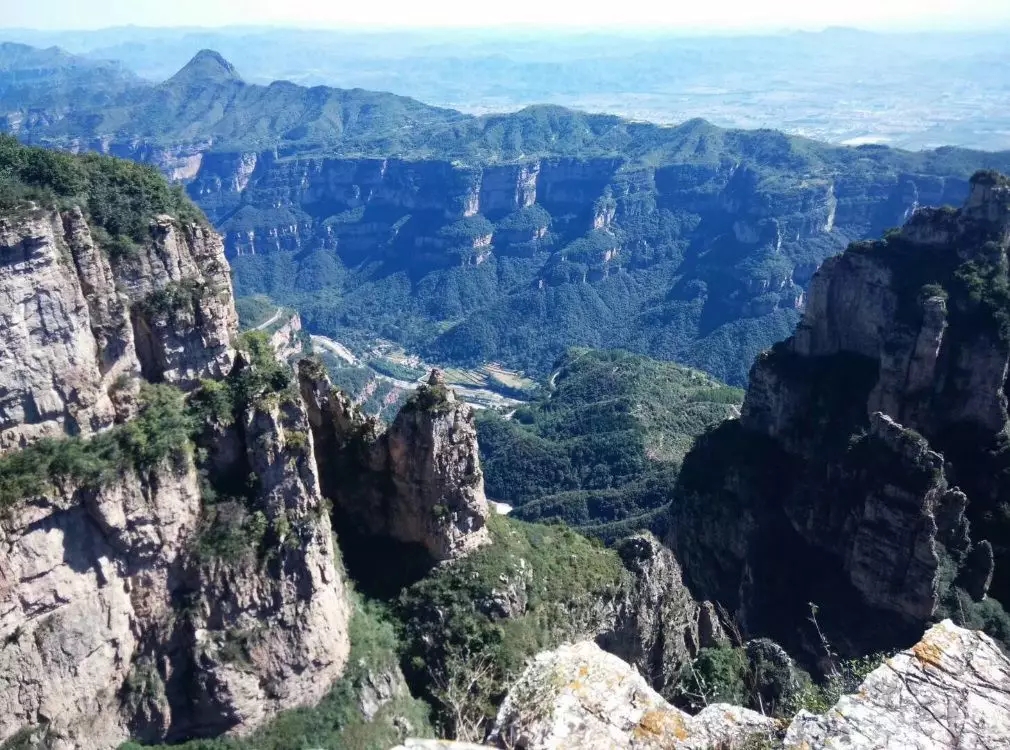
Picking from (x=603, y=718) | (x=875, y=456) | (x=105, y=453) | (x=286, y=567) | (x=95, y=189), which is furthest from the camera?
(x=875, y=456)

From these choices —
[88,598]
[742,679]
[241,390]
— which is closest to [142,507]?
[88,598]

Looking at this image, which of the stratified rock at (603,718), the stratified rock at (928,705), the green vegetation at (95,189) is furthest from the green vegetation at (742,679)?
the green vegetation at (95,189)

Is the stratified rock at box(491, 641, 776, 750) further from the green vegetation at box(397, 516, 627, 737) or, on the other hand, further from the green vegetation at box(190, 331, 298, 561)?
the green vegetation at box(190, 331, 298, 561)

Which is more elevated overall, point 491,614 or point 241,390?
point 241,390

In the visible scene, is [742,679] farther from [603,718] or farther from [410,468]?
[603,718]

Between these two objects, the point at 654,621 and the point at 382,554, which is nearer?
the point at 382,554

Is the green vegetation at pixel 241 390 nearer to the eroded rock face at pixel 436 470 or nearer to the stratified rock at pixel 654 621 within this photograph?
the eroded rock face at pixel 436 470

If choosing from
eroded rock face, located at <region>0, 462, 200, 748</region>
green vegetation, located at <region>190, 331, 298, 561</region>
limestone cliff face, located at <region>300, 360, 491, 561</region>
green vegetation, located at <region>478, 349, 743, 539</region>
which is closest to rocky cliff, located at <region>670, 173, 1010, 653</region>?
green vegetation, located at <region>478, 349, 743, 539</region>

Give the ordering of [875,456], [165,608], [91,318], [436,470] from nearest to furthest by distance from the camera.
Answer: [165,608] < [91,318] < [436,470] < [875,456]
